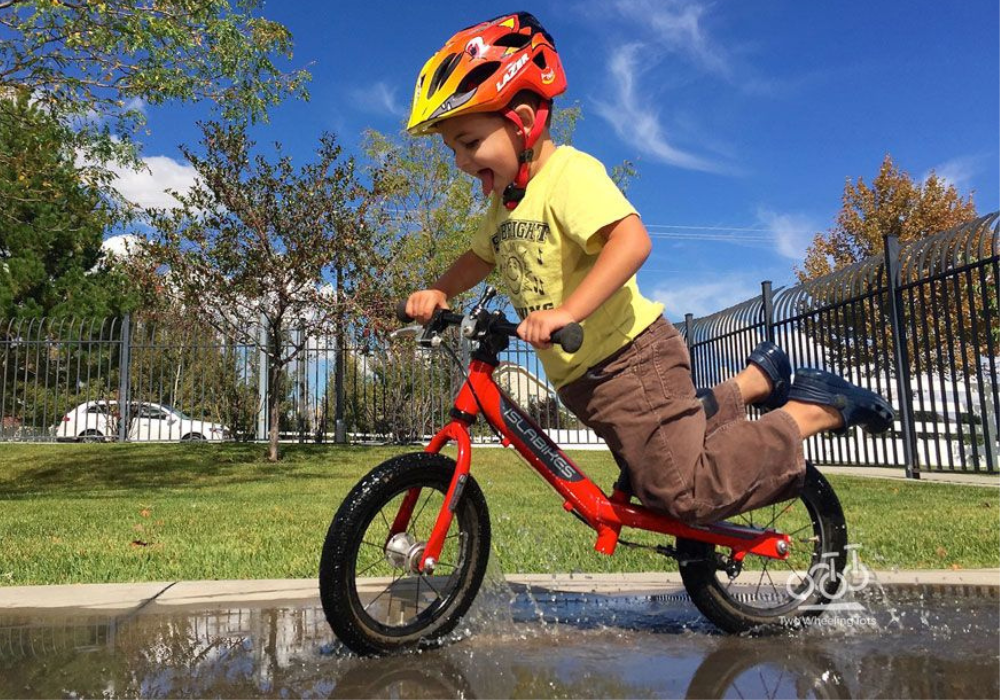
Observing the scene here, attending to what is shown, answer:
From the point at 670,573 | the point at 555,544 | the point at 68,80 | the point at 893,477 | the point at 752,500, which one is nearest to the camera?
the point at 752,500

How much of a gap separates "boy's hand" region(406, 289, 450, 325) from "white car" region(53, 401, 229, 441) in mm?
15234

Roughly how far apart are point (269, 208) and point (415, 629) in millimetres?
11447

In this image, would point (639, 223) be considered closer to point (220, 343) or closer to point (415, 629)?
point (415, 629)

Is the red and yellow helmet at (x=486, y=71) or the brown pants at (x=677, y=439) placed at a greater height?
the red and yellow helmet at (x=486, y=71)

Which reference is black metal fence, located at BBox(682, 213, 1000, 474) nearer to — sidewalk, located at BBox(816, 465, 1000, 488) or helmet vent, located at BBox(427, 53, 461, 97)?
sidewalk, located at BBox(816, 465, 1000, 488)

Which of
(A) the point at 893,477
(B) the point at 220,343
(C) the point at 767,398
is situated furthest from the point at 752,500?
(B) the point at 220,343

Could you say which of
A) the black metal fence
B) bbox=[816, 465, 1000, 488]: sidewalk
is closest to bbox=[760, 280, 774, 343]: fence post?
the black metal fence

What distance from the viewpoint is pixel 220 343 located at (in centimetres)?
1656

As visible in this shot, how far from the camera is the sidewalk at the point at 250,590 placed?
9.40ft

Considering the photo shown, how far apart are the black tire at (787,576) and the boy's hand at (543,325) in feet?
3.45

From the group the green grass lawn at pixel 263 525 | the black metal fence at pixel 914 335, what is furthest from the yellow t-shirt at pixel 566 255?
the black metal fence at pixel 914 335

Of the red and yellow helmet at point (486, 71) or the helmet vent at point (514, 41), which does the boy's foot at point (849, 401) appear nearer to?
the red and yellow helmet at point (486, 71)

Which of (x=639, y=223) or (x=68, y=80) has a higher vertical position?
(x=68, y=80)

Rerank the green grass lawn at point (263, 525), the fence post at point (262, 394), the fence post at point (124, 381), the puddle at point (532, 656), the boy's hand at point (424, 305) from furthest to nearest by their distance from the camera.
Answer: the fence post at point (262, 394), the fence post at point (124, 381), the green grass lawn at point (263, 525), the boy's hand at point (424, 305), the puddle at point (532, 656)
